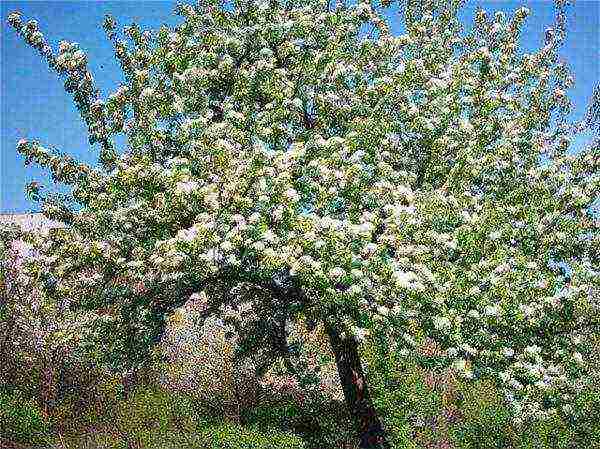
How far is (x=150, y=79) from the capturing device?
40.2 feet

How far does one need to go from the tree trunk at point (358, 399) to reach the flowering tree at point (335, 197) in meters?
0.05

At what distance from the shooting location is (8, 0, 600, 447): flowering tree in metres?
9.67

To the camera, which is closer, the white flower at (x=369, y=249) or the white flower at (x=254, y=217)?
the white flower at (x=254, y=217)

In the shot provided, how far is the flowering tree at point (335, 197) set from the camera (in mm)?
9672

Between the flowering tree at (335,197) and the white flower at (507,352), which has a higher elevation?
the flowering tree at (335,197)

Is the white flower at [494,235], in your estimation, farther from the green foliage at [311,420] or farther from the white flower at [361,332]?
the green foliage at [311,420]

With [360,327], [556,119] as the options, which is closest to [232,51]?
[360,327]

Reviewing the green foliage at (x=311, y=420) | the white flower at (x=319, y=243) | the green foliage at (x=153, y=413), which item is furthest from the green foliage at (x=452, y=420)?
the white flower at (x=319, y=243)

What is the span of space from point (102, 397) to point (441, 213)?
12195 millimetres

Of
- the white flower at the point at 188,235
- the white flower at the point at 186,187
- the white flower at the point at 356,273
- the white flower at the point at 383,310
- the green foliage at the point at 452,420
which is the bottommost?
the green foliage at the point at 452,420

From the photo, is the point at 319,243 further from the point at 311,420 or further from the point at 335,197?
the point at 311,420

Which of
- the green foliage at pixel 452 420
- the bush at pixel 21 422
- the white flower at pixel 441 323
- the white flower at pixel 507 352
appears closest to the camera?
the white flower at pixel 441 323

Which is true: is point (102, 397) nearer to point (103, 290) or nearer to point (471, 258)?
point (103, 290)

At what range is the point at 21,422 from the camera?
1617 cm
